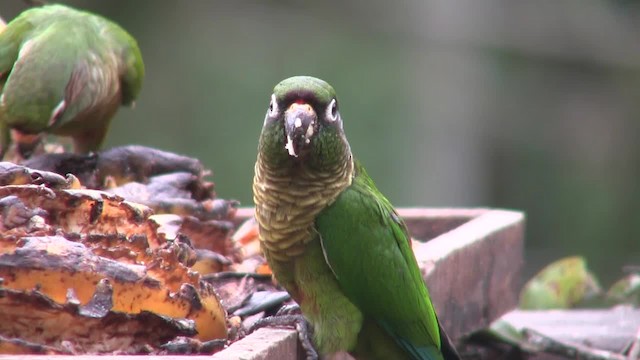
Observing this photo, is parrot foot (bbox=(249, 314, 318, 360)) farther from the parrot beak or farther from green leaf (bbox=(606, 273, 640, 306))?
green leaf (bbox=(606, 273, 640, 306))

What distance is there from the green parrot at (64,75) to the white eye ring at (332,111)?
1.29 meters

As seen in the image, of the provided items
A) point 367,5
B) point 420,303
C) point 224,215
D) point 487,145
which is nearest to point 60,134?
point 224,215

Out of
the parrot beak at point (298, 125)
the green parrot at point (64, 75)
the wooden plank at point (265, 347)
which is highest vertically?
the parrot beak at point (298, 125)

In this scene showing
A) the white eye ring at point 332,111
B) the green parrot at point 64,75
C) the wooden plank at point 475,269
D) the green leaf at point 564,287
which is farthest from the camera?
the green leaf at point 564,287

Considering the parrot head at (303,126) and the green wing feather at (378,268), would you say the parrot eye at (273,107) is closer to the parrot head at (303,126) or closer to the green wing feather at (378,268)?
the parrot head at (303,126)

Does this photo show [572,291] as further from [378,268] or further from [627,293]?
[378,268]

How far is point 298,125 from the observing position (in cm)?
252

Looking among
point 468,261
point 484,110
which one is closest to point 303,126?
point 468,261

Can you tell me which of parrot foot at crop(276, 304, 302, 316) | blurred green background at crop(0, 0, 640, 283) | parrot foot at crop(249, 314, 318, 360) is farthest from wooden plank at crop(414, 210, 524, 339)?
blurred green background at crop(0, 0, 640, 283)

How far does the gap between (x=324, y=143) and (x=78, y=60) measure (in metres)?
1.49

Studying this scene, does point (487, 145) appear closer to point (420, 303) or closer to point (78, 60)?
point (78, 60)

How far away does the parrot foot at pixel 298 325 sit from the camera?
2496mm

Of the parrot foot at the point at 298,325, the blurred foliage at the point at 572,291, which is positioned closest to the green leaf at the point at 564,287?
the blurred foliage at the point at 572,291

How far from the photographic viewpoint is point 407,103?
10016 mm
